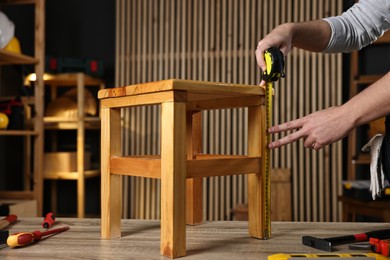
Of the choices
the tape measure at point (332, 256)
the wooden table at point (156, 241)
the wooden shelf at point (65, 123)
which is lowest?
the wooden table at point (156, 241)

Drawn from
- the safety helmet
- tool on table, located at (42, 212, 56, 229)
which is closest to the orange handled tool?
Result: tool on table, located at (42, 212, 56, 229)

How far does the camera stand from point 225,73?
4.71 metres

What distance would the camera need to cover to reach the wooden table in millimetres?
1319

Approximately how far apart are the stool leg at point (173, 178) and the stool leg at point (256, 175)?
0.94 ft

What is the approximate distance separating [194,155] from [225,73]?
3089 millimetres

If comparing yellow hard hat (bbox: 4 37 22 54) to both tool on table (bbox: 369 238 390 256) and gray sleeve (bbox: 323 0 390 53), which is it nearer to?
gray sleeve (bbox: 323 0 390 53)

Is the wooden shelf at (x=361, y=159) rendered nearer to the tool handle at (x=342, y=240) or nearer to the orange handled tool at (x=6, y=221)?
the tool handle at (x=342, y=240)

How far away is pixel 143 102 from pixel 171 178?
24 centimetres

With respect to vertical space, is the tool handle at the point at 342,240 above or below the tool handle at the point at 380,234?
below

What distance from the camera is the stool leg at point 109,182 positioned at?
1.53 meters

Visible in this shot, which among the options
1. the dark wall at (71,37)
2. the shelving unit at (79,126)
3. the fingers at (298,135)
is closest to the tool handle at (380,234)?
the fingers at (298,135)

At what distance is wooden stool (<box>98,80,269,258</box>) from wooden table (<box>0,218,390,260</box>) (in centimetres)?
6

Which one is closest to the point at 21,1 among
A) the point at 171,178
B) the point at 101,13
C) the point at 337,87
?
the point at 101,13

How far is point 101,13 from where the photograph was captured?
5.05 m
